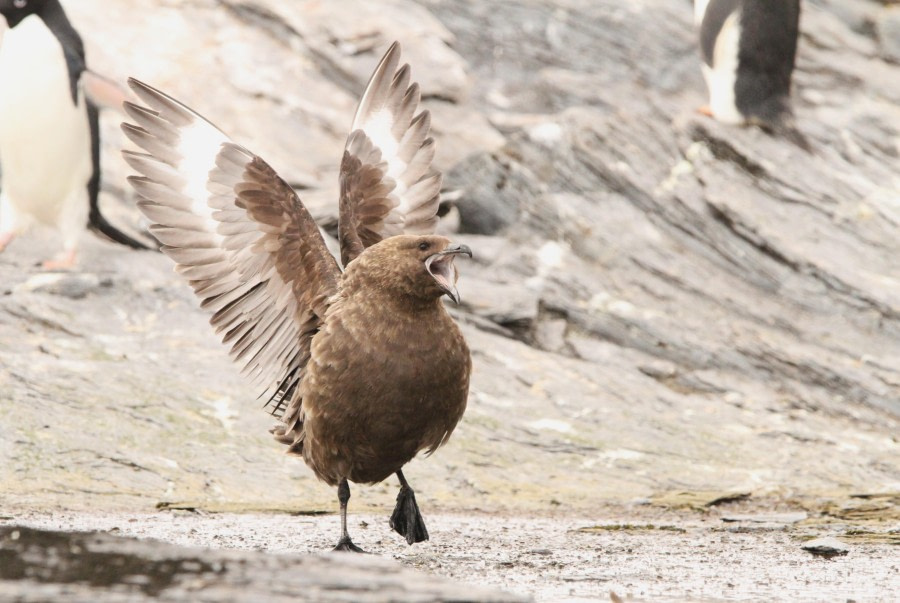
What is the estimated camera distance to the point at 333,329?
522 centimetres

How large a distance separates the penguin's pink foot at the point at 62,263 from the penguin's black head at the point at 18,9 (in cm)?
188

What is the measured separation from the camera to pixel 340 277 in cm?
552

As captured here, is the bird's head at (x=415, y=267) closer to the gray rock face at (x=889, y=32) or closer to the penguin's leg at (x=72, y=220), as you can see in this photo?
the penguin's leg at (x=72, y=220)

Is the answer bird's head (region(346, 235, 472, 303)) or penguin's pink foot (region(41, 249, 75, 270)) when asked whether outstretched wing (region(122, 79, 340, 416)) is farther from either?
penguin's pink foot (region(41, 249, 75, 270))

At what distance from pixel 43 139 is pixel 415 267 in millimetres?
5017

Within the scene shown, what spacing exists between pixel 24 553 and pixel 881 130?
10239mm

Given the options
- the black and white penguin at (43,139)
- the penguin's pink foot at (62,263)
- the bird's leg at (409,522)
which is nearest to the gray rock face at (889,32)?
the black and white penguin at (43,139)

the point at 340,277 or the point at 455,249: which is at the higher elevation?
the point at 455,249

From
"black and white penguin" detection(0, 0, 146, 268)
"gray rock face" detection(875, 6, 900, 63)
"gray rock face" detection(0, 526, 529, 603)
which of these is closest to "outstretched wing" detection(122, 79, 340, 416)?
"gray rock face" detection(0, 526, 529, 603)

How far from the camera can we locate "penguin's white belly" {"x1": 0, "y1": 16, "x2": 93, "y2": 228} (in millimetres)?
9031

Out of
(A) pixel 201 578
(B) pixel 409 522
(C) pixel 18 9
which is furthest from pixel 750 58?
(A) pixel 201 578

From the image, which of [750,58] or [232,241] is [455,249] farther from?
[750,58]

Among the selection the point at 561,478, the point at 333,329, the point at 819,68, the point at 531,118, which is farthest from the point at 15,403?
the point at 819,68

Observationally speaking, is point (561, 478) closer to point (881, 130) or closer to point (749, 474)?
point (749, 474)
